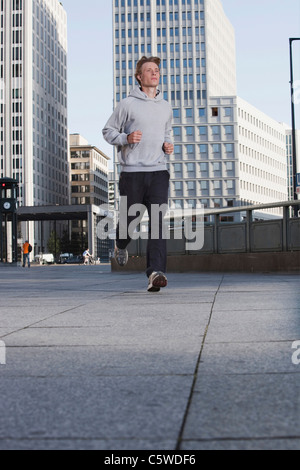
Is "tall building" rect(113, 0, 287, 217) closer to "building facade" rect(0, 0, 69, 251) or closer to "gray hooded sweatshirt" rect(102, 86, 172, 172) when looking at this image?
"building facade" rect(0, 0, 69, 251)

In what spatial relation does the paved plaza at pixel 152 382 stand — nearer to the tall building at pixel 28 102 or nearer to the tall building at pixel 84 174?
the tall building at pixel 28 102

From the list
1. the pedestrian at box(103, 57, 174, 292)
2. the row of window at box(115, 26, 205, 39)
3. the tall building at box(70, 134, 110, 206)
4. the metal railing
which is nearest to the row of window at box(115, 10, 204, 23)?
the row of window at box(115, 26, 205, 39)

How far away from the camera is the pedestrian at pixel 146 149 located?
6.68 meters

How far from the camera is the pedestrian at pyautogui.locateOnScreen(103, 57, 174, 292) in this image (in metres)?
6.68

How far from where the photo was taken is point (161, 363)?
2551mm

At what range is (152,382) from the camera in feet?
7.16

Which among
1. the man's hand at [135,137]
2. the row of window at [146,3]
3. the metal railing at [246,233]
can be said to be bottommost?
the metal railing at [246,233]

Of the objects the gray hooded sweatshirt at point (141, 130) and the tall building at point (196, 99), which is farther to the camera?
the tall building at point (196, 99)

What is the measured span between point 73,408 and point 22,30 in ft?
405

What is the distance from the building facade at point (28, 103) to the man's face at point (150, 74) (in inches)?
3771

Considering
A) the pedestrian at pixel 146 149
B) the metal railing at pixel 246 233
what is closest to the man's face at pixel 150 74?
the pedestrian at pixel 146 149
